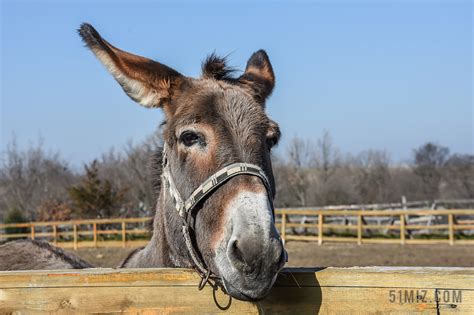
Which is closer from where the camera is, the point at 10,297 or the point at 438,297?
the point at 438,297

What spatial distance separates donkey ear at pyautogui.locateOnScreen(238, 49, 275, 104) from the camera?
3.69 meters

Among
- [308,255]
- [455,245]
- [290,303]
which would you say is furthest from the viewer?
[455,245]

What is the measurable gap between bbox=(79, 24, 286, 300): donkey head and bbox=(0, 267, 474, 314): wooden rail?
0.64 feet

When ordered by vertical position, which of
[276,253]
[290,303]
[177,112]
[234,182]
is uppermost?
[177,112]

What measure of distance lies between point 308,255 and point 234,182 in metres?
16.9

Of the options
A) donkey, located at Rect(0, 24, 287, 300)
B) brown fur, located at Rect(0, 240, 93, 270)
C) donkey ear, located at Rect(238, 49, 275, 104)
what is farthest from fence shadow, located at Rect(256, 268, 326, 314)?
brown fur, located at Rect(0, 240, 93, 270)

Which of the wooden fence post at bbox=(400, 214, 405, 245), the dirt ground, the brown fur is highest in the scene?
the brown fur

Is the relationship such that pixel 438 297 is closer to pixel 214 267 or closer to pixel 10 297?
pixel 214 267

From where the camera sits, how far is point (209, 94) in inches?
129

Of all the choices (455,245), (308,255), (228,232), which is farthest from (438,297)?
(455,245)

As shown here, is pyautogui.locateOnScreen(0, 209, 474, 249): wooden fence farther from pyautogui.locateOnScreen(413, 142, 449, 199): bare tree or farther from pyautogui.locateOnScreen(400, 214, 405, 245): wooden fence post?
pyautogui.locateOnScreen(413, 142, 449, 199): bare tree

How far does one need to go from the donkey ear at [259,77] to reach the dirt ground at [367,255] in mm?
12968

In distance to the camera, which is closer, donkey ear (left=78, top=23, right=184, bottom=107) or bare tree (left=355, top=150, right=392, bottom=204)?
donkey ear (left=78, top=23, right=184, bottom=107)

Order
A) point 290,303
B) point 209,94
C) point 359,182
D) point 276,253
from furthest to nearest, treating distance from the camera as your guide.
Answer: point 359,182, point 209,94, point 290,303, point 276,253
